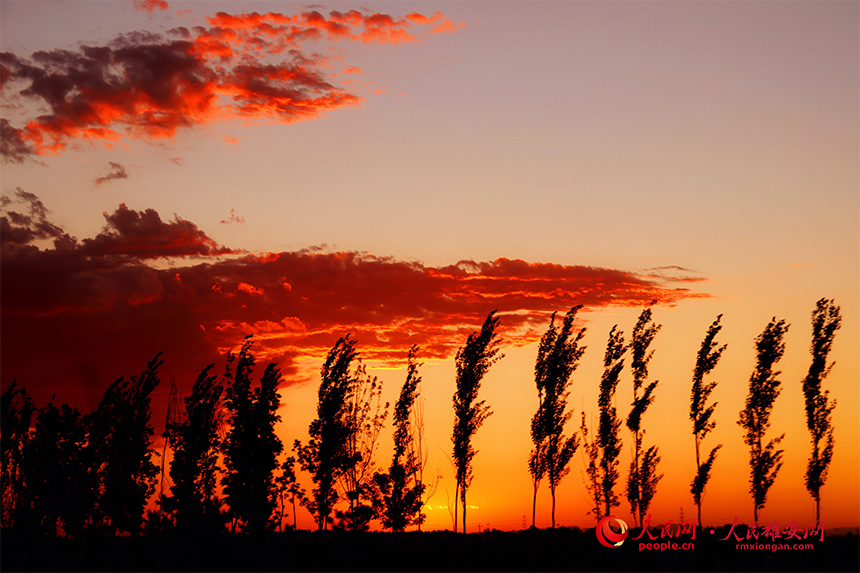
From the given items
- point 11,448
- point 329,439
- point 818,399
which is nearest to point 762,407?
point 818,399

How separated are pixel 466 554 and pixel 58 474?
120 ft

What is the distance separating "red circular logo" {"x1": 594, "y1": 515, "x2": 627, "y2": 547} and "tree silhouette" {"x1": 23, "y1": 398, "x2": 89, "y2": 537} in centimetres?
4010

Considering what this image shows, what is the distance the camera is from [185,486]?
4938 cm

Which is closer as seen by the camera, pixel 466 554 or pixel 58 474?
pixel 466 554

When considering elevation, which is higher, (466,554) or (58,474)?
(58,474)

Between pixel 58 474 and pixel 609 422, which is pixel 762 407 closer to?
pixel 609 422

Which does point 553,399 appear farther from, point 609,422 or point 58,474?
point 58,474

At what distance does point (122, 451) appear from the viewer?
5309 centimetres

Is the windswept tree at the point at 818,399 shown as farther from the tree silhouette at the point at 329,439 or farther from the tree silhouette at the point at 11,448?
the tree silhouette at the point at 11,448

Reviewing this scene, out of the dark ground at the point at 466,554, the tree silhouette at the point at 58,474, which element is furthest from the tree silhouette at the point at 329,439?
the tree silhouette at the point at 58,474

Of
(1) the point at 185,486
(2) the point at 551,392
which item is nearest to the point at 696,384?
(2) the point at 551,392

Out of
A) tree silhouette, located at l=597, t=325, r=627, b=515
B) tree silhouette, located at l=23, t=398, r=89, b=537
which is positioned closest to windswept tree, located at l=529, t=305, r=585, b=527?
tree silhouette, located at l=597, t=325, r=627, b=515

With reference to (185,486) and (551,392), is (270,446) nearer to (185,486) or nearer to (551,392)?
(185,486)

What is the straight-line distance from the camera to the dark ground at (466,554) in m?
25.0
